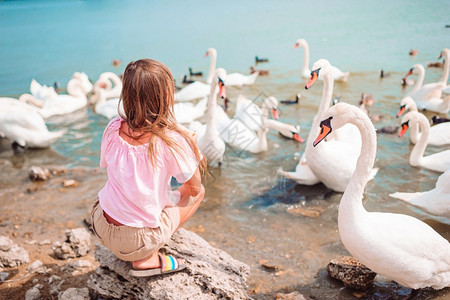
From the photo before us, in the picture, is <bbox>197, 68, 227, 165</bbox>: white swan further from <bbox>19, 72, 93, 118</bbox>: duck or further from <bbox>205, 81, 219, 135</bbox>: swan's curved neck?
<bbox>19, 72, 93, 118</bbox>: duck

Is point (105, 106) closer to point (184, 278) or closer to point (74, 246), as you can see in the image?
point (74, 246)

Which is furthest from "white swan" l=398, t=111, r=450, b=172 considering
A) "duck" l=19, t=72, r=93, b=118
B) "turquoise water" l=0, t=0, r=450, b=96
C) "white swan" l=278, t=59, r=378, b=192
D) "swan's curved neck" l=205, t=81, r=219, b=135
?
"duck" l=19, t=72, r=93, b=118

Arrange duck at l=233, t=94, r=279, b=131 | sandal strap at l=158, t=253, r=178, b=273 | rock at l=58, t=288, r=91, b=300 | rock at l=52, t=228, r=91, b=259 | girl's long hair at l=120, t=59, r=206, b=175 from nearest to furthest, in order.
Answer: girl's long hair at l=120, t=59, r=206, b=175, sandal strap at l=158, t=253, r=178, b=273, rock at l=58, t=288, r=91, b=300, rock at l=52, t=228, r=91, b=259, duck at l=233, t=94, r=279, b=131

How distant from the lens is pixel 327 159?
5871mm

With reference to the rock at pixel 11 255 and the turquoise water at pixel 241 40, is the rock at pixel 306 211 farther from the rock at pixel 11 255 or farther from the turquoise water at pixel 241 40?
the turquoise water at pixel 241 40

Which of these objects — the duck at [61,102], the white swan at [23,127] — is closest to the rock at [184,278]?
the white swan at [23,127]

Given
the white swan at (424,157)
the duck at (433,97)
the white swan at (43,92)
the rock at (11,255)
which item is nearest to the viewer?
the rock at (11,255)

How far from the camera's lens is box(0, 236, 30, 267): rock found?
438 cm

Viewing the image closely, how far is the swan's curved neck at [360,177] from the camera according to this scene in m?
3.77

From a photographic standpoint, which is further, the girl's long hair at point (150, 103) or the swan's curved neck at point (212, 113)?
the swan's curved neck at point (212, 113)

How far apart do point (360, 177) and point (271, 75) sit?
33.1ft

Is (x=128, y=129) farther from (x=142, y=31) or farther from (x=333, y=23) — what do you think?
(x=142, y=31)

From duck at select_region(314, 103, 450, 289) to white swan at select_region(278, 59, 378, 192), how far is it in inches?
77.2

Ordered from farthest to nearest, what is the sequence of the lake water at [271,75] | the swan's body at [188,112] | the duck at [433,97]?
the swan's body at [188,112] → the duck at [433,97] → the lake water at [271,75]
